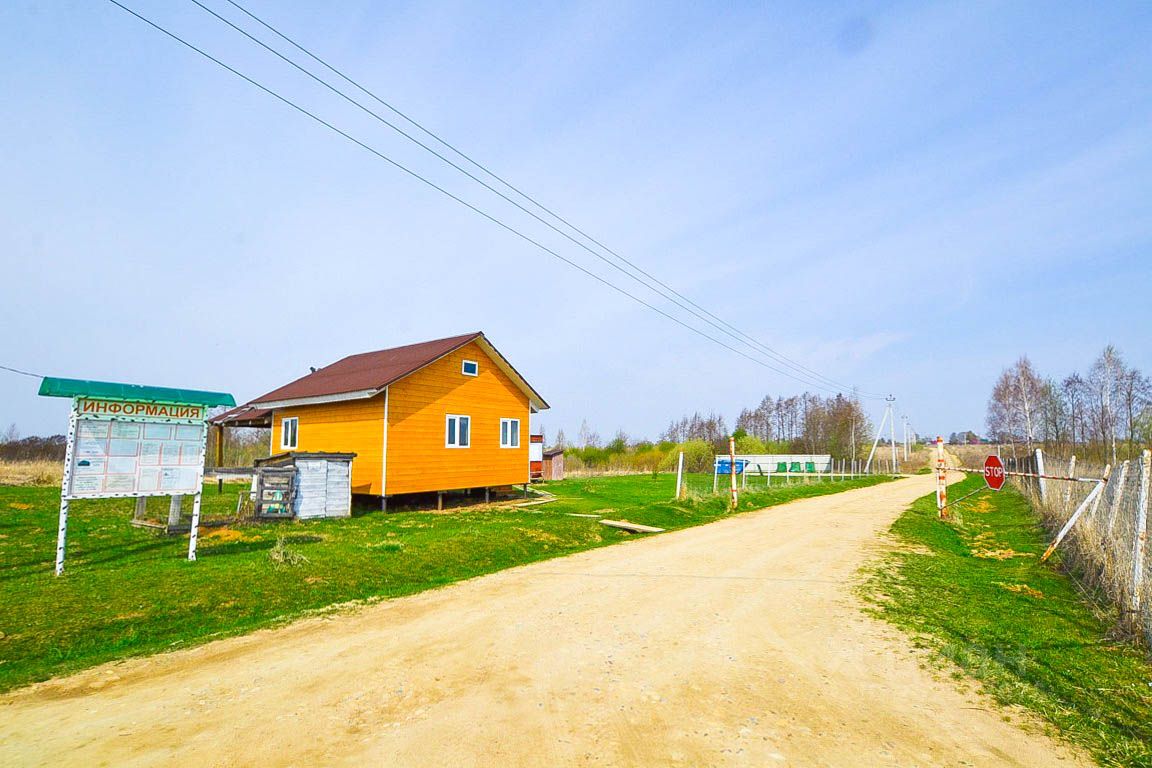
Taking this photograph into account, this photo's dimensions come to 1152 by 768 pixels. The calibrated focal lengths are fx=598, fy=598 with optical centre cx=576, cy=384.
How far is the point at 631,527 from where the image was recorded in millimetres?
15023

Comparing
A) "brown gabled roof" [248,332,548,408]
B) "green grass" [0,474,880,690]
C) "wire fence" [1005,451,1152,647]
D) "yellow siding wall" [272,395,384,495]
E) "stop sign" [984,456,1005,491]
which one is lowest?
"green grass" [0,474,880,690]

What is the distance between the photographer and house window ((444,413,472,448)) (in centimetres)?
2164

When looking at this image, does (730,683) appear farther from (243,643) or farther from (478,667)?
(243,643)

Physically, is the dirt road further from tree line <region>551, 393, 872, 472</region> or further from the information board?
tree line <region>551, 393, 872, 472</region>

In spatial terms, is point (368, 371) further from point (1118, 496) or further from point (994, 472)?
point (1118, 496)

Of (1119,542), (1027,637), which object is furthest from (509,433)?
(1027,637)

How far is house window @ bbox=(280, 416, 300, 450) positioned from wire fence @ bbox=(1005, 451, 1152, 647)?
2293 centimetres

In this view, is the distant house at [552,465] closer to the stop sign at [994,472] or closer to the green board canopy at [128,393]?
the stop sign at [994,472]

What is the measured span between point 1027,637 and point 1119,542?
10.5ft

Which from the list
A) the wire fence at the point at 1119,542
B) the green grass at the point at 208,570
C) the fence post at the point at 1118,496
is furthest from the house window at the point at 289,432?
the fence post at the point at 1118,496

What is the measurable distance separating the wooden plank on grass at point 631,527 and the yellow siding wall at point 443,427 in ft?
24.9

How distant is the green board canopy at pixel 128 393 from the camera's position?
8914 millimetres

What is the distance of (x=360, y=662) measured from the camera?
5.48 metres

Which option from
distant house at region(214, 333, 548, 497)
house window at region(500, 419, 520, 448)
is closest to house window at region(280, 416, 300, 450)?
distant house at region(214, 333, 548, 497)
